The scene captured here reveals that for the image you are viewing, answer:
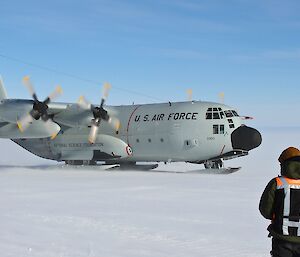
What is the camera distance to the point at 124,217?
9398 millimetres

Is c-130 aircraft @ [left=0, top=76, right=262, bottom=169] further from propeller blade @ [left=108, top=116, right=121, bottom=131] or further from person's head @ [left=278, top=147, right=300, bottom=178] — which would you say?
person's head @ [left=278, top=147, right=300, bottom=178]

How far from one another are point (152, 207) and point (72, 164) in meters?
15.2

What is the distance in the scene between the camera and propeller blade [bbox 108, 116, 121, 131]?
2369cm

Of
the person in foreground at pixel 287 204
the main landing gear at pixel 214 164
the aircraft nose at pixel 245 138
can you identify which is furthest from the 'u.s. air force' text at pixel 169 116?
the person in foreground at pixel 287 204

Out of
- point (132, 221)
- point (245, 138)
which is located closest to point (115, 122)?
point (245, 138)

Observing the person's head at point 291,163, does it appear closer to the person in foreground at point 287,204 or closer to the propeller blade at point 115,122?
the person in foreground at point 287,204

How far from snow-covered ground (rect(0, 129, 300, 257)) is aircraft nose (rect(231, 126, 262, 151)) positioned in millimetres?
4931

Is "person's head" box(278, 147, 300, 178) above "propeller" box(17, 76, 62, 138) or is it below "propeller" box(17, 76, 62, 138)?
below

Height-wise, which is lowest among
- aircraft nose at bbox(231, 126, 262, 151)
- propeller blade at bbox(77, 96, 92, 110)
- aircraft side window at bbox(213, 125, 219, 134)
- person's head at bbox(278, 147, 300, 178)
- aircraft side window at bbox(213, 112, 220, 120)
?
person's head at bbox(278, 147, 300, 178)

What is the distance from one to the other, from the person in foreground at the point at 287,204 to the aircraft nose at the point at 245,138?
16730mm

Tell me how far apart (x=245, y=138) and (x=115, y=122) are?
6.88m

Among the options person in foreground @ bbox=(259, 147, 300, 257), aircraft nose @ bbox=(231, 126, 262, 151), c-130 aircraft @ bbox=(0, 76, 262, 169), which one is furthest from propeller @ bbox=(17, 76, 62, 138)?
person in foreground @ bbox=(259, 147, 300, 257)

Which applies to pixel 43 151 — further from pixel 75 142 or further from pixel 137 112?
pixel 137 112

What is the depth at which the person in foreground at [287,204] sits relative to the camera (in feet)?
12.6
